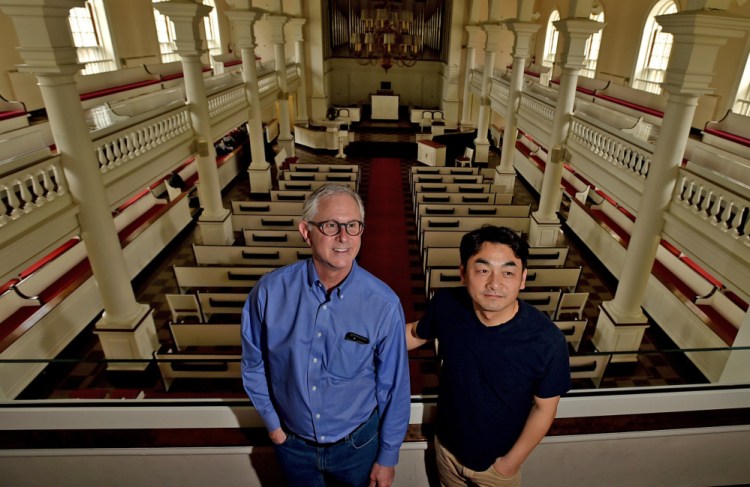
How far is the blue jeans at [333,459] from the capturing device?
5.96 feet

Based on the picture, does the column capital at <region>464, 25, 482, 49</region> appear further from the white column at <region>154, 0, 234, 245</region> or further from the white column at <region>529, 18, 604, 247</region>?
the white column at <region>154, 0, 234, 245</region>

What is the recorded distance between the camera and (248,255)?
6988mm

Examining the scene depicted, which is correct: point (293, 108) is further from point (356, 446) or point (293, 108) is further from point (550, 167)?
point (356, 446)

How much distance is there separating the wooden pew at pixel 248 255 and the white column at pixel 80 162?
61.2 inches

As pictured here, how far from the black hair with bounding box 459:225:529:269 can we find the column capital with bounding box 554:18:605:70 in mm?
7222

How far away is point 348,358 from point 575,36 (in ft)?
25.8

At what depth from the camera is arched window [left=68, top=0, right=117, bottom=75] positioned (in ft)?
40.2

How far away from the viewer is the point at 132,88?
11953 millimetres

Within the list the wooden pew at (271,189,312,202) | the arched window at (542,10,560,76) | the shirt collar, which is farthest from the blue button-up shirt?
the arched window at (542,10,560,76)

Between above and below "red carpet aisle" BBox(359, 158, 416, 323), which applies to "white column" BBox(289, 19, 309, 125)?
above

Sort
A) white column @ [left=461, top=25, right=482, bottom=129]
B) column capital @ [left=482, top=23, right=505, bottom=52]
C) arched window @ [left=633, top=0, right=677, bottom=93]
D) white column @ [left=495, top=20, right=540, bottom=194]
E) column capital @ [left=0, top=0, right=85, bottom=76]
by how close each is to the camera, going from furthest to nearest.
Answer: white column @ [left=461, top=25, right=482, bottom=129]
column capital @ [left=482, top=23, right=505, bottom=52]
arched window @ [left=633, top=0, right=677, bottom=93]
white column @ [left=495, top=20, right=540, bottom=194]
column capital @ [left=0, top=0, right=85, bottom=76]

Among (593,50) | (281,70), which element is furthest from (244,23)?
(593,50)

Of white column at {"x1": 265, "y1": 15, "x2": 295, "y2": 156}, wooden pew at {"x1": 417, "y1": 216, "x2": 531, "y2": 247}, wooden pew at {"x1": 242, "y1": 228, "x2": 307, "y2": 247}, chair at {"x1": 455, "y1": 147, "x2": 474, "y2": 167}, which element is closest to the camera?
wooden pew at {"x1": 242, "y1": 228, "x2": 307, "y2": 247}

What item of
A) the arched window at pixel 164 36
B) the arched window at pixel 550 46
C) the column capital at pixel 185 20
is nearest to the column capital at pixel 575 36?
the column capital at pixel 185 20
